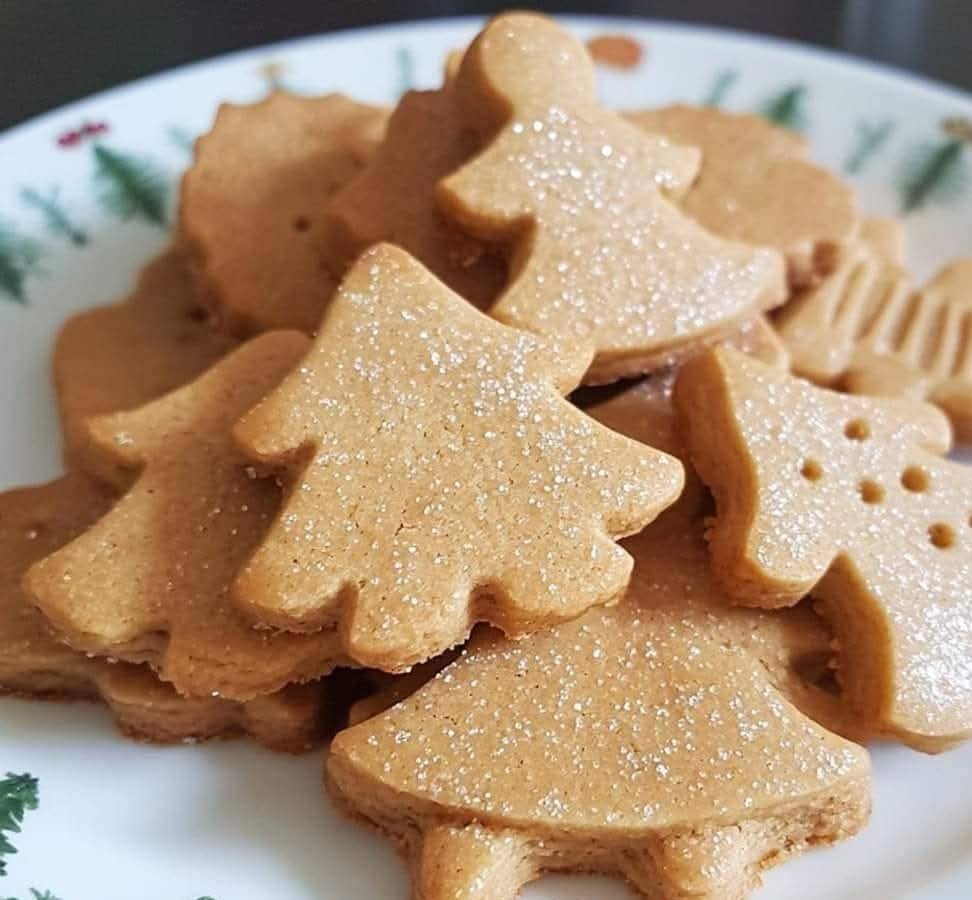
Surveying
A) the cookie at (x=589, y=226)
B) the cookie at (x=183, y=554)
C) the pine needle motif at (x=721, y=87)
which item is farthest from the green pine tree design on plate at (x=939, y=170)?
the cookie at (x=183, y=554)

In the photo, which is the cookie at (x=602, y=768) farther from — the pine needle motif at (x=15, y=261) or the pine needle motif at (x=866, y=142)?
the pine needle motif at (x=866, y=142)

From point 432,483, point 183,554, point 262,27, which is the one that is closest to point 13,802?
point 183,554

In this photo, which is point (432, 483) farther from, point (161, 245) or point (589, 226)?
point (161, 245)

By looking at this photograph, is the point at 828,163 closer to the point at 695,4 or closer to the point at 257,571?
the point at 695,4

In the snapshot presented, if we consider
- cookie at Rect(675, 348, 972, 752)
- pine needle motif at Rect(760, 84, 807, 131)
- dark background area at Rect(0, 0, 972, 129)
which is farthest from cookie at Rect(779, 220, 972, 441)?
dark background area at Rect(0, 0, 972, 129)

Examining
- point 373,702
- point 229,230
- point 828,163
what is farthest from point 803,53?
point 373,702

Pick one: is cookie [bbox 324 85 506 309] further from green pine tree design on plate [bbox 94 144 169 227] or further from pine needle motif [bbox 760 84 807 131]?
pine needle motif [bbox 760 84 807 131]
